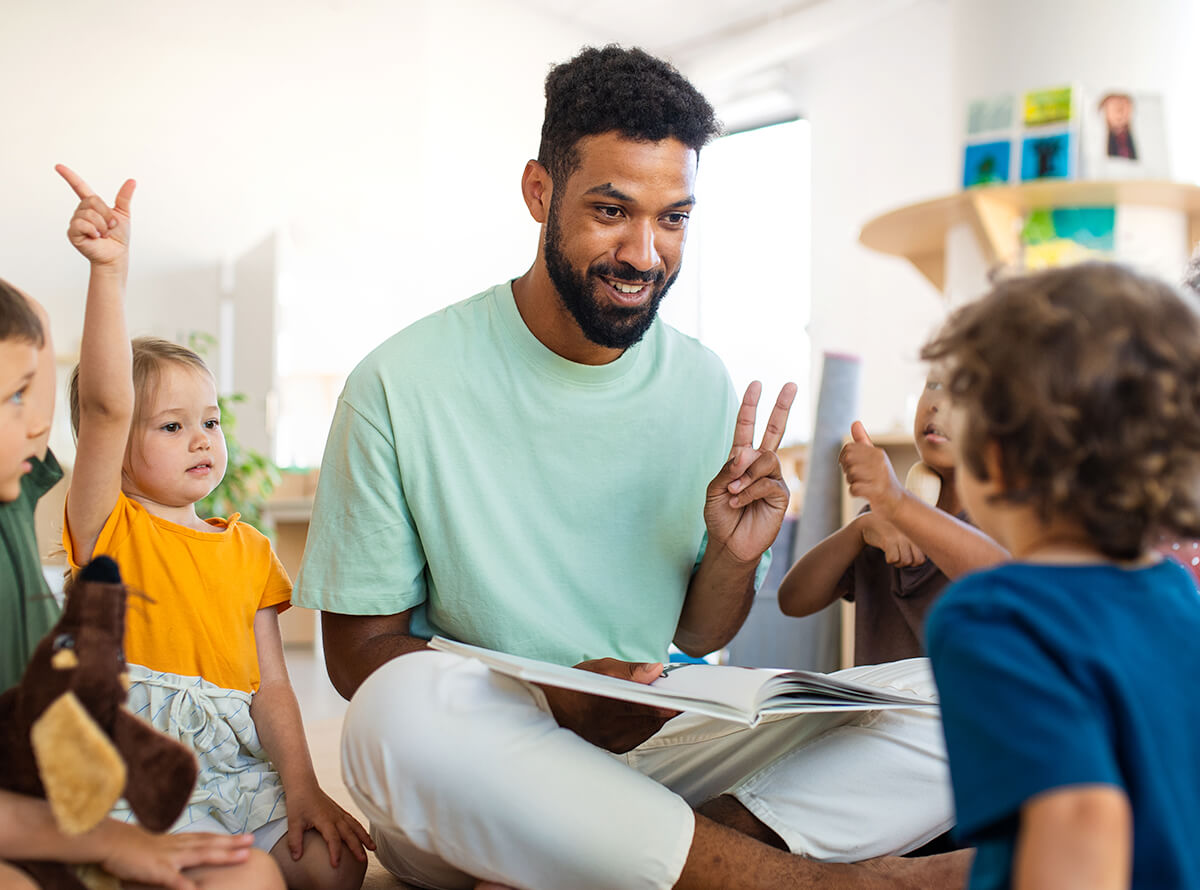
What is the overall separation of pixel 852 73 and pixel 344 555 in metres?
5.40

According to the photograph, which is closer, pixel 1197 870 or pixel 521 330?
pixel 1197 870

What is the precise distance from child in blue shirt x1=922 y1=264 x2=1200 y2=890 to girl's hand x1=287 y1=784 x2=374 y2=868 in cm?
82

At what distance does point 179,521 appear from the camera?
4.45 ft

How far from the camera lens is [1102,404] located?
2.20 ft

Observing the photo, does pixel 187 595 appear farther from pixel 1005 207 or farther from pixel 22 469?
pixel 1005 207

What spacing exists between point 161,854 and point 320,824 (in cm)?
33

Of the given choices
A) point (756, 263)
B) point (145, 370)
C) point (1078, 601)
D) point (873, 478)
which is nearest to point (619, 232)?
point (873, 478)

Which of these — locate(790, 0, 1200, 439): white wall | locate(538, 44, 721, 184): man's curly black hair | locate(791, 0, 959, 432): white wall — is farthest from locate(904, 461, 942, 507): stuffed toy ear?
locate(791, 0, 959, 432): white wall

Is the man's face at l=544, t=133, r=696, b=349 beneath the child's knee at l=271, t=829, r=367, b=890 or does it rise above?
above

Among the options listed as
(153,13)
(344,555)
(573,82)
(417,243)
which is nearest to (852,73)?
(417,243)

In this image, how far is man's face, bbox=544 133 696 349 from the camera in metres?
1.45

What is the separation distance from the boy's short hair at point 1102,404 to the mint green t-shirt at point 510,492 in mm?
798

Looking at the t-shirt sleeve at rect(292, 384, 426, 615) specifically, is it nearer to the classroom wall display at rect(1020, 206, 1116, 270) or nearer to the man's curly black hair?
the man's curly black hair

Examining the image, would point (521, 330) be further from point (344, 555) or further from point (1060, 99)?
point (1060, 99)
